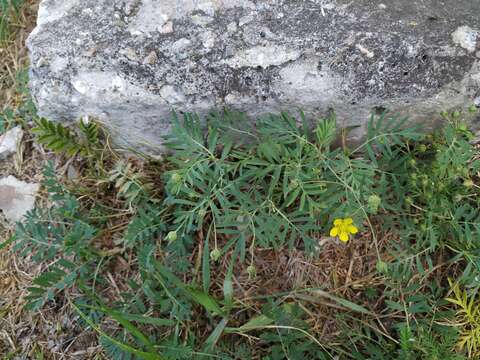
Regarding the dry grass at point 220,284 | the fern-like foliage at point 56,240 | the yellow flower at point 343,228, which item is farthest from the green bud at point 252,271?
the fern-like foliage at point 56,240

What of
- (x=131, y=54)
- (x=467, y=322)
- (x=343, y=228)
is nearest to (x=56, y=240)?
(x=131, y=54)

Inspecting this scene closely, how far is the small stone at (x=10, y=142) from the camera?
264 cm

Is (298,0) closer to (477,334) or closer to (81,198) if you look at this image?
(81,198)

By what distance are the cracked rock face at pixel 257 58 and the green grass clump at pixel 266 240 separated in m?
0.11

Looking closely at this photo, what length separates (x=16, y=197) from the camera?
102 inches

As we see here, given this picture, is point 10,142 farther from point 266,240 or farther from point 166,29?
point 266,240

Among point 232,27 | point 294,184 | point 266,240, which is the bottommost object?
point 266,240

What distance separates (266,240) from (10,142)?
148 cm

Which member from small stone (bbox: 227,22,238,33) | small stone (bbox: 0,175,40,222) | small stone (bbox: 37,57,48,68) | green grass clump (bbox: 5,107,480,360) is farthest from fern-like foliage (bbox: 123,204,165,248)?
small stone (bbox: 227,22,238,33)

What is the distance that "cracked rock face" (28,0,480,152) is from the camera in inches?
80.2

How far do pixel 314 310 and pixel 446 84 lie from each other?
109 centimetres

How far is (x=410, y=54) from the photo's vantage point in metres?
2.03

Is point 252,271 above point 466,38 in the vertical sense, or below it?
below

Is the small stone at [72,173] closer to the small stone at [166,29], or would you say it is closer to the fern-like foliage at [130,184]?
the fern-like foliage at [130,184]
